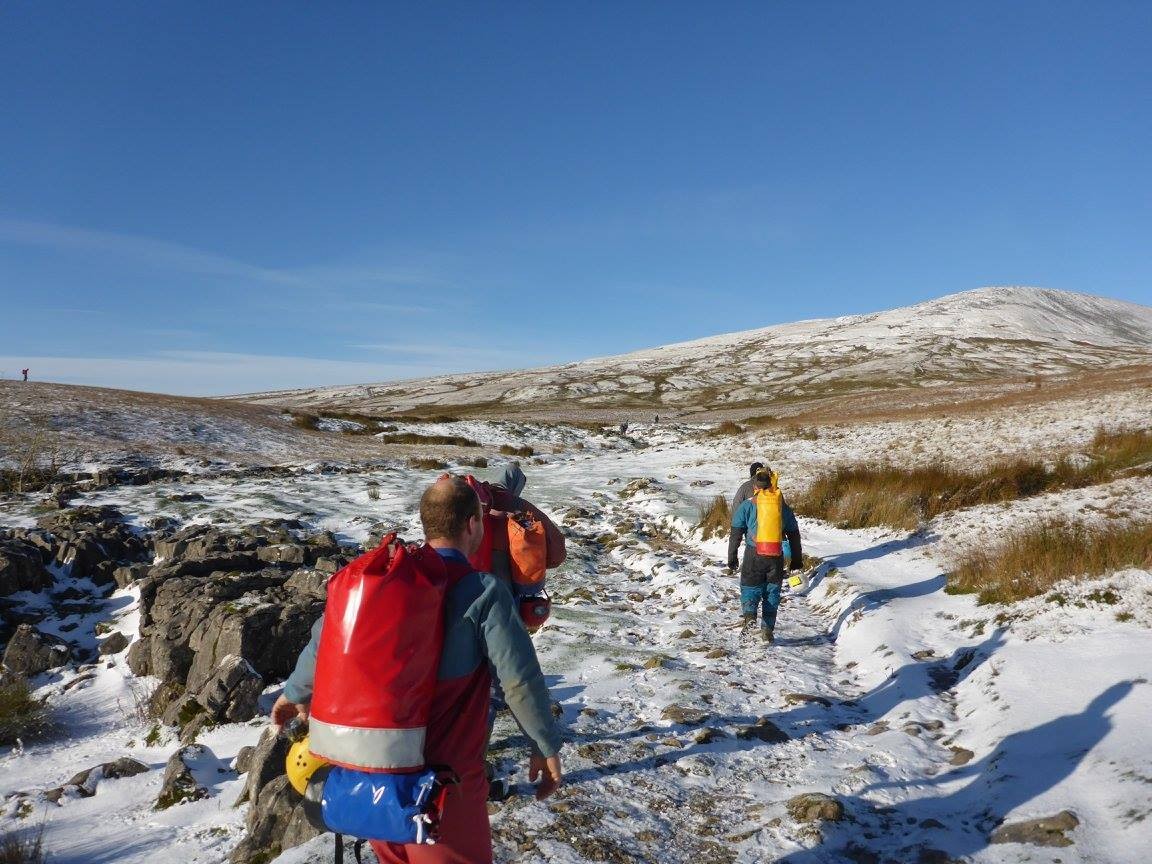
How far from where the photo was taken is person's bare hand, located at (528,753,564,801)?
2.92 metres

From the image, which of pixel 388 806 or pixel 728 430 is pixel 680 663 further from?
pixel 728 430

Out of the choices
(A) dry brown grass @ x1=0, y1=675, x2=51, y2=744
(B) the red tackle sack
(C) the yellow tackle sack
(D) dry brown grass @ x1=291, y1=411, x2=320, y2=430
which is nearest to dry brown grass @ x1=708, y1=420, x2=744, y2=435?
(D) dry brown grass @ x1=291, y1=411, x2=320, y2=430

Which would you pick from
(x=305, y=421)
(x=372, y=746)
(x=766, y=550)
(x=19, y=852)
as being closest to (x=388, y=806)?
(x=372, y=746)

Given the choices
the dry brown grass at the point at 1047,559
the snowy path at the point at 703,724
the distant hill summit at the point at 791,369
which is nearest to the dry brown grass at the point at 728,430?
the snowy path at the point at 703,724

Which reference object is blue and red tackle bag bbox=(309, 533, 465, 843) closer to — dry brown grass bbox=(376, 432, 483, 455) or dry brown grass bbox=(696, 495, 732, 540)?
dry brown grass bbox=(696, 495, 732, 540)

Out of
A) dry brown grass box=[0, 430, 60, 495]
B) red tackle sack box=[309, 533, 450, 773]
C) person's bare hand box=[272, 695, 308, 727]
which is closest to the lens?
red tackle sack box=[309, 533, 450, 773]

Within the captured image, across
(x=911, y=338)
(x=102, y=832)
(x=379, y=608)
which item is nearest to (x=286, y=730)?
(x=102, y=832)

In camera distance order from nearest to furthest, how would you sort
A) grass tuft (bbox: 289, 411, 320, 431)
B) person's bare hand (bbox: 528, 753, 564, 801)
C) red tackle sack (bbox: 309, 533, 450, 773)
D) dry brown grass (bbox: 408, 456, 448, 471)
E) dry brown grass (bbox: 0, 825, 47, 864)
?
red tackle sack (bbox: 309, 533, 450, 773), person's bare hand (bbox: 528, 753, 564, 801), dry brown grass (bbox: 0, 825, 47, 864), dry brown grass (bbox: 408, 456, 448, 471), grass tuft (bbox: 289, 411, 320, 431)

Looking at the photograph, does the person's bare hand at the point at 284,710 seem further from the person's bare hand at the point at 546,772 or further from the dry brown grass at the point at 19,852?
the dry brown grass at the point at 19,852

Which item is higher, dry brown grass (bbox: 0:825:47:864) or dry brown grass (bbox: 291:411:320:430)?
dry brown grass (bbox: 291:411:320:430)

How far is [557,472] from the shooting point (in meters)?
24.1

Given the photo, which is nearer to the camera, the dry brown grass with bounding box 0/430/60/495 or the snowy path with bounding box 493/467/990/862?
the snowy path with bounding box 493/467/990/862

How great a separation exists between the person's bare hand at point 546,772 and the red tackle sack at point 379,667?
65 cm

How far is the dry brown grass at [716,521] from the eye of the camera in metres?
13.2
